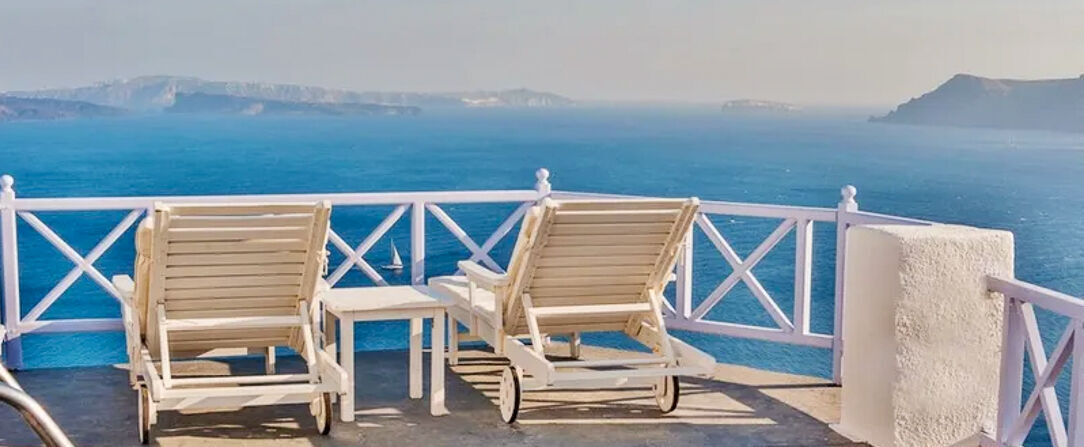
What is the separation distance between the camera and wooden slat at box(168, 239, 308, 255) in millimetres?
4645

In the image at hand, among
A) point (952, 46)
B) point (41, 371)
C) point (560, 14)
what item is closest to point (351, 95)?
point (560, 14)

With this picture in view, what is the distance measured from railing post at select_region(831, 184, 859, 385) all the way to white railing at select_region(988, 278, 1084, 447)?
1207 millimetres

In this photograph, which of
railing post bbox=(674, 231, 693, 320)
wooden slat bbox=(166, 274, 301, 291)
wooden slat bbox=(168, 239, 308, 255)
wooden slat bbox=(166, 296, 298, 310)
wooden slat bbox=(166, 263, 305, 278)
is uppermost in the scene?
wooden slat bbox=(168, 239, 308, 255)

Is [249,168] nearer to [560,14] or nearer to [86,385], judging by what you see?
[560,14]

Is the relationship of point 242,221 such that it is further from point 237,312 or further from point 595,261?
point 595,261

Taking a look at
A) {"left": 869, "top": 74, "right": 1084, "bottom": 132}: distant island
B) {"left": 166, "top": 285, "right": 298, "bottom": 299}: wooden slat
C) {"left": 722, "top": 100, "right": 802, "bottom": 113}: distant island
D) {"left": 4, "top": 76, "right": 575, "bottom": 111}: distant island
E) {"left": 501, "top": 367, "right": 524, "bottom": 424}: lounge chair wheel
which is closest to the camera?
{"left": 166, "top": 285, "right": 298, "bottom": 299}: wooden slat

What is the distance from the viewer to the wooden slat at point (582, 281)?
5074mm

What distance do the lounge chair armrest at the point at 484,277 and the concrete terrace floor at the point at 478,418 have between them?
56 centimetres

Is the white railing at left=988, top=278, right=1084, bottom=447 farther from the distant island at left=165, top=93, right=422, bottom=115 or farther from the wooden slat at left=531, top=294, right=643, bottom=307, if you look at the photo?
the distant island at left=165, top=93, right=422, bottom=115

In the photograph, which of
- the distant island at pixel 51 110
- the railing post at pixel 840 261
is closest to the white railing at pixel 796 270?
the railing post at pixel 840 261

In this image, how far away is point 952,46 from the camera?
6044cm

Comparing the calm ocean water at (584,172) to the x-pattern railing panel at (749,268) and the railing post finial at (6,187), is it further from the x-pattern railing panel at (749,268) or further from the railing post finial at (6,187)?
the x-pattern railing panel at (749,268)

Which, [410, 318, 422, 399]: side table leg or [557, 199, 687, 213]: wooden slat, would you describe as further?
[410, 318, 422, 399]: side table leg

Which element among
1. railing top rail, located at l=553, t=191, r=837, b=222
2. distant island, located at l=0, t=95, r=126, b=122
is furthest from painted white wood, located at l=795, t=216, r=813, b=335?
distant island, located at l=0, t=95, r=126, b=122
